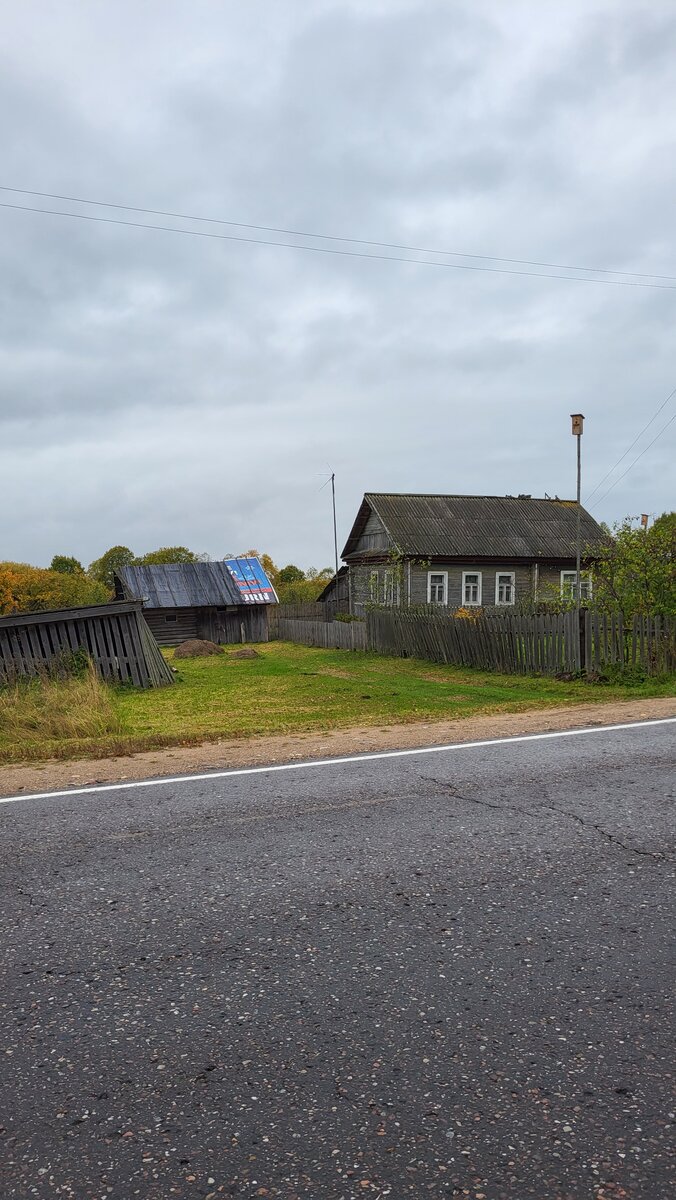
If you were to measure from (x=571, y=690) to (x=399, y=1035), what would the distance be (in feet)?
45.4

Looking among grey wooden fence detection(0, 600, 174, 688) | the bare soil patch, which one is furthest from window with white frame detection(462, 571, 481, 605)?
the bare soil patch

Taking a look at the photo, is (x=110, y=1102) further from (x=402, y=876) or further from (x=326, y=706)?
(x=326, y=706)

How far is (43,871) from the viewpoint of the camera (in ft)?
15.9

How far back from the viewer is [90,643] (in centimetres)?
2052

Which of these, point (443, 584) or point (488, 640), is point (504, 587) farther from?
point (488, 640)

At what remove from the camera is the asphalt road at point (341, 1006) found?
243 cm

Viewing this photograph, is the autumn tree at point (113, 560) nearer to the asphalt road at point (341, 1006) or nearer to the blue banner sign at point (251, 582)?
the blue banner sign at point (251, 582)

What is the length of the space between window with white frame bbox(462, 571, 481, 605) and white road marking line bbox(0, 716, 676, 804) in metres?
30.5

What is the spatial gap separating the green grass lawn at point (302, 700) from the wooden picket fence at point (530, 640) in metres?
0.61

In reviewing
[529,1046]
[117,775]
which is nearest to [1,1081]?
[529,1046]

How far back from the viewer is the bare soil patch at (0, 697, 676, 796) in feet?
25.6

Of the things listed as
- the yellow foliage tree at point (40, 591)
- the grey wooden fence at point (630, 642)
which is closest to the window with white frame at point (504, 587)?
the grey wooden fence at point (630, 642)

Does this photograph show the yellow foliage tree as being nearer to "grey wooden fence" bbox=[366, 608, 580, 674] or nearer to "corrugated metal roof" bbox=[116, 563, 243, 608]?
"corrugated metal roof" bbox=[116, 563, 243, 608]

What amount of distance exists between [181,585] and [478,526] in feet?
49.7
